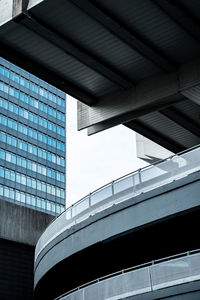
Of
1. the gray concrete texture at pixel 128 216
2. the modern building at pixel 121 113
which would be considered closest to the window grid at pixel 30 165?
the modern building at pixel 121 113

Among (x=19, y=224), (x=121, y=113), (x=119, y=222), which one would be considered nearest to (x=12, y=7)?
(x=121, y=113)

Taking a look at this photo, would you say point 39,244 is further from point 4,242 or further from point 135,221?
point 135,221

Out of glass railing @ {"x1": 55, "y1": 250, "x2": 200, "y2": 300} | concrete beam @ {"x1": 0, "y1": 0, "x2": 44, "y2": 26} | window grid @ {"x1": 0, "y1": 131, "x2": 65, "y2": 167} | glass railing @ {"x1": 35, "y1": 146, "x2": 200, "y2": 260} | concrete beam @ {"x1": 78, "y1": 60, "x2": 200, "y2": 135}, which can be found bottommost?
glass railing @ {"x1": 55, "y1": 250, "x2": 200, "y2": 300}

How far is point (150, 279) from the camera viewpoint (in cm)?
1739

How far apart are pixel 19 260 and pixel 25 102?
3553 inches

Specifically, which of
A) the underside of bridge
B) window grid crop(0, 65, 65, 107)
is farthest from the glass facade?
the underside of bridge

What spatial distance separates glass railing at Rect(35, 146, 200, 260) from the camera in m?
19.3

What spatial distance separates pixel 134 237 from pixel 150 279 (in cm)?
491

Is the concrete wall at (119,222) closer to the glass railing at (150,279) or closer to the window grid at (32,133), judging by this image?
the glass railing at (150,279)

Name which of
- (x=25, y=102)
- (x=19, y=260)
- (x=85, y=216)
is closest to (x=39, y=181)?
(x=25, y=102)

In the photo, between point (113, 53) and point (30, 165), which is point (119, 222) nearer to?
point (113, 53)

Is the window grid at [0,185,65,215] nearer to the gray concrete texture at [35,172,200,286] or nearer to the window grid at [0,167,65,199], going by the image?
the window grid at [0,167,65,199]

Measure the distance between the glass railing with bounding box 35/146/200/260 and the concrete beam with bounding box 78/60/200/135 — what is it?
204 inches

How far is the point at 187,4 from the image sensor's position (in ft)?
71.6
